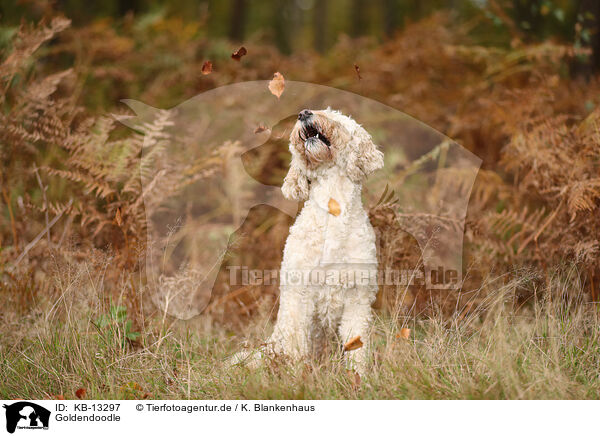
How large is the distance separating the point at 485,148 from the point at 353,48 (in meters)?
3.08

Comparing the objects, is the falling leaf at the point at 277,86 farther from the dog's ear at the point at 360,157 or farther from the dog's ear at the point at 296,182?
the dog's ear at the point at 360,157

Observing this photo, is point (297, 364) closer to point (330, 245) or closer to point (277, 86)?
point (330, 245)

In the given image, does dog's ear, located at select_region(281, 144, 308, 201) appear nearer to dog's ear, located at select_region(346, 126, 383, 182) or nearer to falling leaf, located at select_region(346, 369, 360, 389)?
dog's ear, located at select_region(346, 126, 383, 182)

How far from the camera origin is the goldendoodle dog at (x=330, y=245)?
299 cm

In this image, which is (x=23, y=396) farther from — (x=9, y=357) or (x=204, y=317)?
(x=204, y=317)

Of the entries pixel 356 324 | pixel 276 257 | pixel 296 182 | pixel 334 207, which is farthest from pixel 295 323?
pixel 276 257

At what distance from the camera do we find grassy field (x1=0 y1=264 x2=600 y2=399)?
279 cm

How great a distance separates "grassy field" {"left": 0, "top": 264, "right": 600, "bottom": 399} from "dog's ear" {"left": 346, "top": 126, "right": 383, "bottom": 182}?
0.98m

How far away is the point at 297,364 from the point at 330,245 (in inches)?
28.1

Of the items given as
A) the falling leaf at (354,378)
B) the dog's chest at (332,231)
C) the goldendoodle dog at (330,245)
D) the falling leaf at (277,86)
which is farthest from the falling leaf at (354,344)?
the falling leaf at (277,86)

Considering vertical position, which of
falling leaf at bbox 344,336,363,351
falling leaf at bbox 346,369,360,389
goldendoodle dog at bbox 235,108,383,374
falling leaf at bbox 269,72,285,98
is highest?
falling leaf at bbox 269,72,285,98

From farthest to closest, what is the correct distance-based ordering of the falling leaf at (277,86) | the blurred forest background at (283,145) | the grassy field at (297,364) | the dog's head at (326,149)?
the blurred forest background at (283,145) < the falling leaf at (277,86) < the dog's head at (326,149) < the grassy field at (297,364)

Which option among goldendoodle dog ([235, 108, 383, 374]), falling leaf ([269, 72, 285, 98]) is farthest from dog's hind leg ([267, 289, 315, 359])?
falling leaf ([269, 72, 285, 98])

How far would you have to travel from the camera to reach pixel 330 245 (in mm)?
2990
